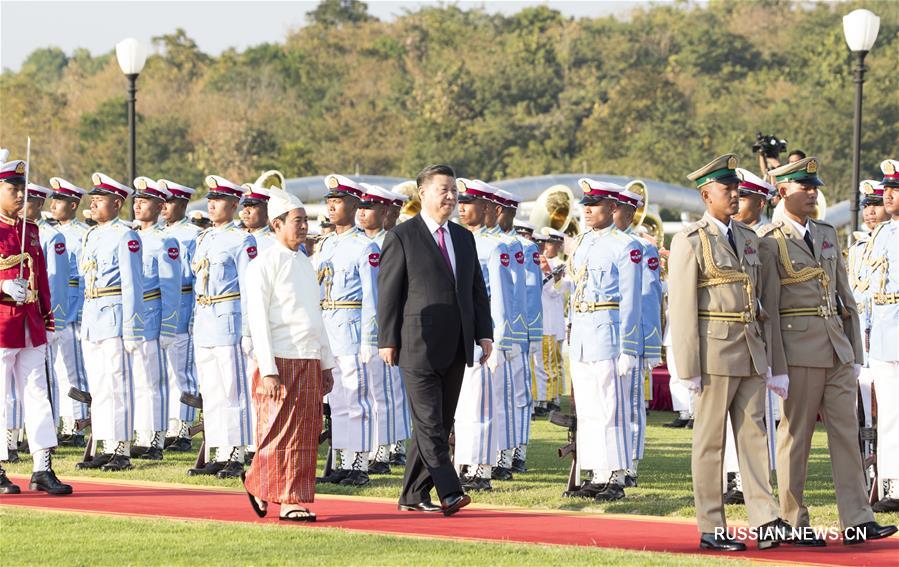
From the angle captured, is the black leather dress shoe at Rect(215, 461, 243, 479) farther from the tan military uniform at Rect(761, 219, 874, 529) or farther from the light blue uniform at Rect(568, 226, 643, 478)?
the tan military uniform at Rect(761, 219, 874, 529)

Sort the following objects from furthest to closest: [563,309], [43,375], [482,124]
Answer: [482,124] → [563,309] → [43,375]

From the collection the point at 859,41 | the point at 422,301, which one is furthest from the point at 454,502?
the point at 859,41

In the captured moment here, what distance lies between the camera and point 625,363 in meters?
10.9

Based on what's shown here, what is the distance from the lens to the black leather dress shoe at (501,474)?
39.9 ft

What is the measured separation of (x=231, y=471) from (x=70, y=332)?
129 inches

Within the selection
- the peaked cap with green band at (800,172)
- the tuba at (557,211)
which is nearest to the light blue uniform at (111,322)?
the peaked cap with green band at (800,172)

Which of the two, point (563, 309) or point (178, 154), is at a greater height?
point (178, 154)

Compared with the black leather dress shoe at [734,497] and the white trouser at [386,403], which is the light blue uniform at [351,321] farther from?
the black leather dress shoe at [734,497]

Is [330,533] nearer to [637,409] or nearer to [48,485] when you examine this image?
[48,485]

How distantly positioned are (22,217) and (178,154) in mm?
49780

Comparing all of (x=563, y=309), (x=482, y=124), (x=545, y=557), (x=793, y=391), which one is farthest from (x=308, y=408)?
(x=482, y=124)

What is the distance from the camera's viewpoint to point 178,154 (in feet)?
198

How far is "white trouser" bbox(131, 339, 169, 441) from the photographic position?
43.3ft

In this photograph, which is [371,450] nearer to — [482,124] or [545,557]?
[545,557]
